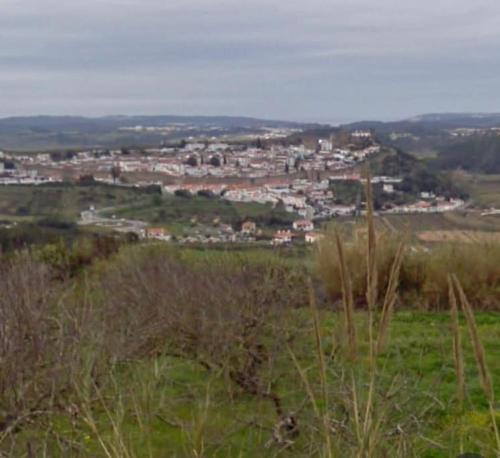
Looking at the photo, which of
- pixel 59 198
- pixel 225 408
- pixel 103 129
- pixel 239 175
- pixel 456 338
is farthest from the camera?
pixel 103 129

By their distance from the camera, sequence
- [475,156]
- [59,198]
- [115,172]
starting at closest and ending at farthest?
[475,156] < [59,198] < [115,172]

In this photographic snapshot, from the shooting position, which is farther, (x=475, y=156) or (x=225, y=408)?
(x=475, y=156)

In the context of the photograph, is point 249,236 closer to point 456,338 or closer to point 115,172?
point 456,338

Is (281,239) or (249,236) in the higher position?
(281,239)

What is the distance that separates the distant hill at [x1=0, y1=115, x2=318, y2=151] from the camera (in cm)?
5159

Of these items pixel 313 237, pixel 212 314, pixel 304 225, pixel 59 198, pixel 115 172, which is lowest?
pixel 59 198

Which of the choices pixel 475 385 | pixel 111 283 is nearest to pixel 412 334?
pixel 475 385

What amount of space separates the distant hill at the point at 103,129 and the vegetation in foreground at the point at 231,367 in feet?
112

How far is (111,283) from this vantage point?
802cm

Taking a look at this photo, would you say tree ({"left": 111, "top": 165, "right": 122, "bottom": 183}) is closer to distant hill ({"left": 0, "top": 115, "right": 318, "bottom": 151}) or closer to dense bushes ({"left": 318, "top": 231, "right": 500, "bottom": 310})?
distant hill ({"left": 0, "top": 115, "right": 318, "bottom": 151})

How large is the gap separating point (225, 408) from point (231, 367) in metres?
0.61

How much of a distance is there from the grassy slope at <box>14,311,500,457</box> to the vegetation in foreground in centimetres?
2

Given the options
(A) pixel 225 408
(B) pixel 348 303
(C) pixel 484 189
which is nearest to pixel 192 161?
(C) pixel 484 189

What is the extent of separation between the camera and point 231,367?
7.33 meters
